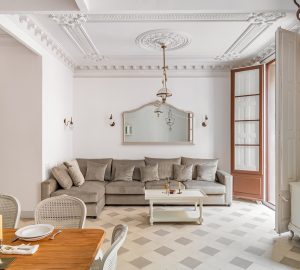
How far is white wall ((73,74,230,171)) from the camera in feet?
19.7

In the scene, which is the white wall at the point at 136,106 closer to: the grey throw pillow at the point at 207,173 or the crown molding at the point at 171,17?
the grey throw pillow at the point at 207,173

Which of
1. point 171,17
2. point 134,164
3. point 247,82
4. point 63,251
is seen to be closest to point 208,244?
point 63,251

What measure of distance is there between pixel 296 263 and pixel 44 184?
379 centimetres

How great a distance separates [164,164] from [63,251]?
4.14 metres

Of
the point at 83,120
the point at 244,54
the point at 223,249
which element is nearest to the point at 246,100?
the point at 244,54

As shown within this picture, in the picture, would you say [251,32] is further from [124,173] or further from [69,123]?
[69,123]

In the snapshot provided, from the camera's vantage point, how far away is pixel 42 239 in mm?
1684

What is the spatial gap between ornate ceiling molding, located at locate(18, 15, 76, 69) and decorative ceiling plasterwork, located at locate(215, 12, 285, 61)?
3.23m

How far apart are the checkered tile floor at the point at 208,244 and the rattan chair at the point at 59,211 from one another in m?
1.01

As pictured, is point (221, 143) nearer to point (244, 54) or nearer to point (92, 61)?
point (244, 54)

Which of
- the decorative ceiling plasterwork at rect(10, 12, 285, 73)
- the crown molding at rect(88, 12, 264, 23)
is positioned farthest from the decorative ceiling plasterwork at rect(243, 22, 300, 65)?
the crown molding at rect(88, 12, 264, 23)

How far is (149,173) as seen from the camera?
17.4 ft

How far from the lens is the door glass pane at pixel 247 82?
530 centimetres

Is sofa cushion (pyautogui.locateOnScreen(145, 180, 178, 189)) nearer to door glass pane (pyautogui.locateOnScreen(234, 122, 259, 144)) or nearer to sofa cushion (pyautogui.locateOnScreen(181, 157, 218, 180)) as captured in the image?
sofa cushion (pyautogui.locateOnScreen(181, 157, 218, 180))
